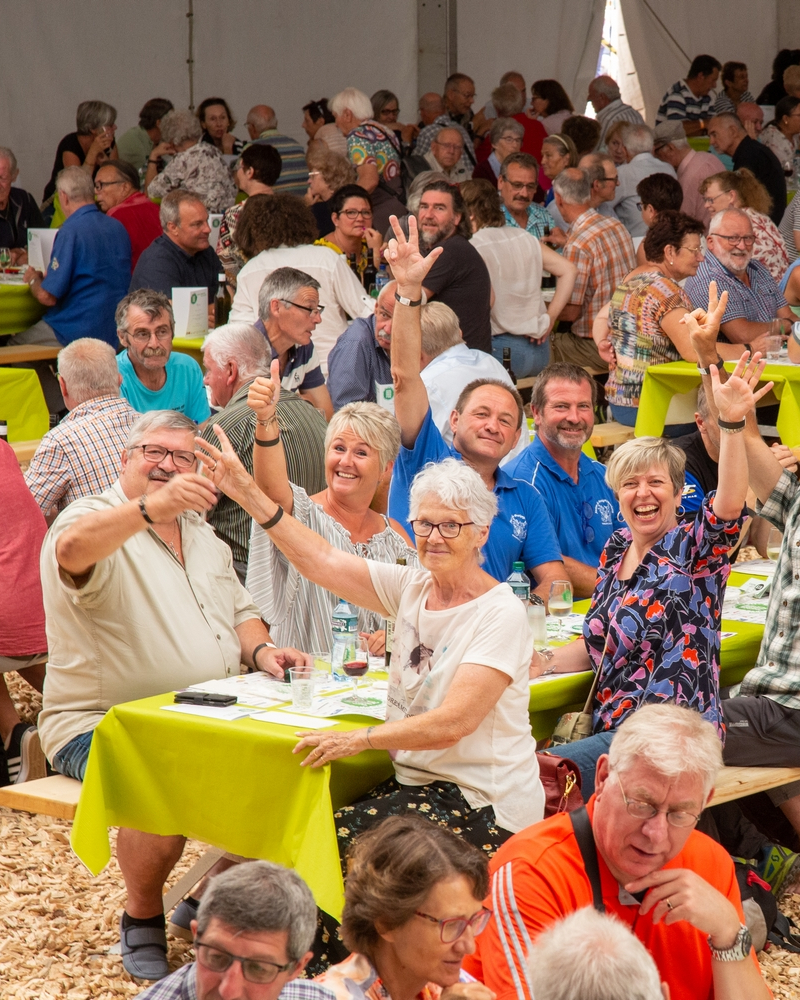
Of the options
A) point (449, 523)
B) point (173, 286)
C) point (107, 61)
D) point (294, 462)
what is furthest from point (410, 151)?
point (449, 523)

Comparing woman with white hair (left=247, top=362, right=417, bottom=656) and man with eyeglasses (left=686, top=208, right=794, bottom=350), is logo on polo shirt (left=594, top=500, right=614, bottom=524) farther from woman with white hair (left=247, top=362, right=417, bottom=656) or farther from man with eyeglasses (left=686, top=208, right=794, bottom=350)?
man with eyeglasses (left=686, top=208, right=794, bottom=350)

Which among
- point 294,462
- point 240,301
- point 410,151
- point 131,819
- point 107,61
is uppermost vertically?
point 107,61

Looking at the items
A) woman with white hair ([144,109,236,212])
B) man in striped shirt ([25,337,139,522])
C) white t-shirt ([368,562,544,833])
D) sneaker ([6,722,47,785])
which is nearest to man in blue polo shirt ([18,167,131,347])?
woman with white hair ([144,109,236,212])

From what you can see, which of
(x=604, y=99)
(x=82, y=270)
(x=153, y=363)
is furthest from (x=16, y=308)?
(x=604, y=99)

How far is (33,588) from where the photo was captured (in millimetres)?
4215

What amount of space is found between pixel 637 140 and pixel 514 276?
3.12 metres

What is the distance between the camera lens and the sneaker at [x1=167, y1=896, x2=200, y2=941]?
338cm

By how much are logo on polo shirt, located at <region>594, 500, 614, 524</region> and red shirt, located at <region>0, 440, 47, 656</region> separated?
1.85 metres

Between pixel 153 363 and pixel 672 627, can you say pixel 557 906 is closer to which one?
pixel 672 627

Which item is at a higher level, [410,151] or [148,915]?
[410,151]

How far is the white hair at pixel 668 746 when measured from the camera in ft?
7.62

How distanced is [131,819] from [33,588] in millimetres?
1262

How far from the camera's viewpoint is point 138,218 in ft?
27.9

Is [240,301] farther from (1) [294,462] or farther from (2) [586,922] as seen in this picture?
(2) [586,922]
